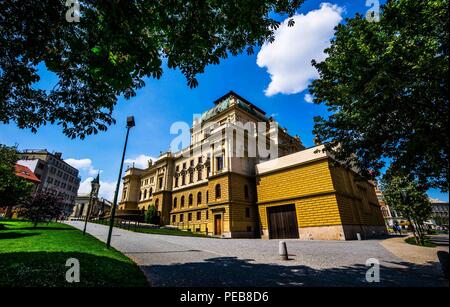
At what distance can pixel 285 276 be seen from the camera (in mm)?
6043

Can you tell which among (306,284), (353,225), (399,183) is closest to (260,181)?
(353,225)

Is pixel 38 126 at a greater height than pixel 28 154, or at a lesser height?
lesser

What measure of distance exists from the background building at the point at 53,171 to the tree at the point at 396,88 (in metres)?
65.8

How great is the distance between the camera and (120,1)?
3.68m

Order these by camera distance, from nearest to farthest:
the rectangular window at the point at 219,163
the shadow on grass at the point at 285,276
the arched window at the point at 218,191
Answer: the shadow on grass at the point at 285,276, the arched window at the point at 218,191, the rectangular window at the point at 219,163

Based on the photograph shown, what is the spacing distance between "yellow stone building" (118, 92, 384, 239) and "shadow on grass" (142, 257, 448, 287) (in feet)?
32.7

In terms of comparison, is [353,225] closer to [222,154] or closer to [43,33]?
Answer: [222,154]

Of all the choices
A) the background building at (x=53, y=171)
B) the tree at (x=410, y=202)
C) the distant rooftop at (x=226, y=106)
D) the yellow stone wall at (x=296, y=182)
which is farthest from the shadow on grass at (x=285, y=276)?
the background building at (x=53, y=171)

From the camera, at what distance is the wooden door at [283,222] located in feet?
75.2

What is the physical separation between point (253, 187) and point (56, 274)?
1024 inches

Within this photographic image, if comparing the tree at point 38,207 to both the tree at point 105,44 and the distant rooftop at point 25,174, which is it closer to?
the tree at point 105,44

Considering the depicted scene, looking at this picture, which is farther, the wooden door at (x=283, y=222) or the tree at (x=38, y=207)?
the wooden door at (x=283, y=222)

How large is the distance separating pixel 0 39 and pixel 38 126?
2554 millimetres

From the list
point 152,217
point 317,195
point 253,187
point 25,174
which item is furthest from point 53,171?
point 317,195
